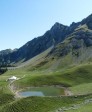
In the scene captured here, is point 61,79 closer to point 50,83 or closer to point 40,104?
point 50,83

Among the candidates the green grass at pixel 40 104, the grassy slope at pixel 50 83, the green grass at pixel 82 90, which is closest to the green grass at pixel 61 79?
the grassy slope at pixel 50 83

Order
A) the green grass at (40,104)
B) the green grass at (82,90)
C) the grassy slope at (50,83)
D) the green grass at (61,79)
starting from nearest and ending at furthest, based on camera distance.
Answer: the green grass at (40,104) < the grassy slope at (50,83) < the green grass at (82,90) < the green grass at (61,79)

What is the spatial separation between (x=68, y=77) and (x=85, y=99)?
62851 millimetres

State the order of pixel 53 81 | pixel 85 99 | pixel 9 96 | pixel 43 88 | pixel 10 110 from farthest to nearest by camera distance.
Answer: pixel 53 81 < pixel 43 88 < pixel 9 96 < pixel 85 99 < pixel 10 110

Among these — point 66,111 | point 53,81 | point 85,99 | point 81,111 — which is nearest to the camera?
point 81,111

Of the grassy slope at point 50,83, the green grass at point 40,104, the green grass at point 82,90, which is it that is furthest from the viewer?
the green grass at point 82,90

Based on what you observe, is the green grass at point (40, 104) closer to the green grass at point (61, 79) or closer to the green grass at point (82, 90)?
the green grass at point (82, 90)

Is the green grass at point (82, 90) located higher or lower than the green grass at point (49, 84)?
lower

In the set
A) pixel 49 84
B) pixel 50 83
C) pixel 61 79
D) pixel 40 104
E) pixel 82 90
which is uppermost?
pixel 61 79

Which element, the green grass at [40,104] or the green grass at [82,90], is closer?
the green grass at [40,104]

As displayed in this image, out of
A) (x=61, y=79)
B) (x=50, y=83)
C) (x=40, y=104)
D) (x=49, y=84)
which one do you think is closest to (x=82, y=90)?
(x=49, y=84)

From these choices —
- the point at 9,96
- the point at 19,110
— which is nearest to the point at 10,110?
the point at 19,110

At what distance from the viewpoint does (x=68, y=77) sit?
497 feet

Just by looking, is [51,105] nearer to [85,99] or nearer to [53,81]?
[85,99]
